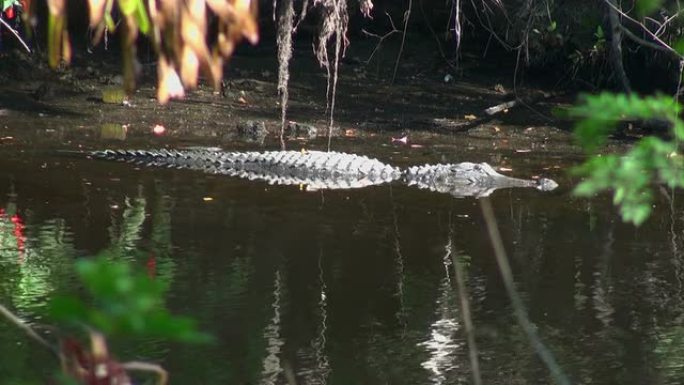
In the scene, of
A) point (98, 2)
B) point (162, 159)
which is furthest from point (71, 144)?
point (98, 2)

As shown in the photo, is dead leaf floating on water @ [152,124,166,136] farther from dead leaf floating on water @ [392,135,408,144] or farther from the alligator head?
the alligator head

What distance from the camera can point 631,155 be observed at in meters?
1.69

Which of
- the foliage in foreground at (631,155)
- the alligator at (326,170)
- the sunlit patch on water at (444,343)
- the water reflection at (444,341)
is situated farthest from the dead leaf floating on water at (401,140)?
the foliage in foreground at (631,155)

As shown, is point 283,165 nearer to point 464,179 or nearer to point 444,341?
point 464,179

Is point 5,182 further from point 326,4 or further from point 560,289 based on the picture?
point 560,289

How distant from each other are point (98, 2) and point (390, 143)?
9.98 metres

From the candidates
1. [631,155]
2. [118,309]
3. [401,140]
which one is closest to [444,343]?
[631,155]

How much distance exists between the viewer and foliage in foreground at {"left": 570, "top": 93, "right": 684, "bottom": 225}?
1579 millimetres

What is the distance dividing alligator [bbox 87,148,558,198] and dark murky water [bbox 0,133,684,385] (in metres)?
0.23

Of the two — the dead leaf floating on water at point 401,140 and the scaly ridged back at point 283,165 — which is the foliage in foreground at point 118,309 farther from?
the dead leaf floating on water at point 401,140

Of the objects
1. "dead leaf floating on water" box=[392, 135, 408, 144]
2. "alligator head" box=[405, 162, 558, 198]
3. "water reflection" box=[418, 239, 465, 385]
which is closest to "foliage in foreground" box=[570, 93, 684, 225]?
"water reflection" box=[418, 239, 465, 385]

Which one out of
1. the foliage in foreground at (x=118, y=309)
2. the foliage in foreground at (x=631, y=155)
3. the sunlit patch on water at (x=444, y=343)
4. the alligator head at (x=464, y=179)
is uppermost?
the foliage in foreground at (x=631, y=155)

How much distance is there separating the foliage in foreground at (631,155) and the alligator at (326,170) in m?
7.15

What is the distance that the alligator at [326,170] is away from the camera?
30.3ft
